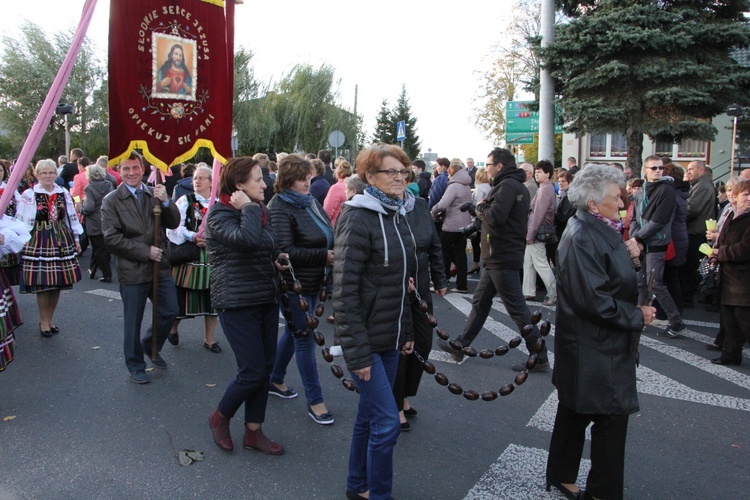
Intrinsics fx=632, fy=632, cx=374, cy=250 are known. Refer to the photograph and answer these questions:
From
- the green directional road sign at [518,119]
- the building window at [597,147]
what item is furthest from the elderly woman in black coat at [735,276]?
the building window at [597,147]

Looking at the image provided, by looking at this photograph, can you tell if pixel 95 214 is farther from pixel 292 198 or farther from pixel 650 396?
pixel 650 396

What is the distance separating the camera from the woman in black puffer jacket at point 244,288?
3.94 m

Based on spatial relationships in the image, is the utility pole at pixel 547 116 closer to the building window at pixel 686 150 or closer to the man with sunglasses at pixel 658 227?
the man with sunglasses at pixel 658 227

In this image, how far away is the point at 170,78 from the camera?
5.15 m

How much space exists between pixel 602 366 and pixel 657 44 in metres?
15.5

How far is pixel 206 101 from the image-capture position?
5.45 meters

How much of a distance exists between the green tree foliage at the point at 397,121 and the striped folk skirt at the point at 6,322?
58336 mm

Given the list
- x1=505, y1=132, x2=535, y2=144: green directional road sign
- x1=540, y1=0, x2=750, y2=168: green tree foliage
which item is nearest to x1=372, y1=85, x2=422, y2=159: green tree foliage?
x1=505, y1=132, x2=535, y2=144: green directional road sign

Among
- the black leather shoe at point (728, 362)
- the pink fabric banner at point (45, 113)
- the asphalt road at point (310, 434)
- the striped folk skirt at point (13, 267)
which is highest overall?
the pink fabric banner at point (45, 113)

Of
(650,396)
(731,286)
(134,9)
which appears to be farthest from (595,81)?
(134,9)

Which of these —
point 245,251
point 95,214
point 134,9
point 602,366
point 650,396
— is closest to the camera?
point 602,366

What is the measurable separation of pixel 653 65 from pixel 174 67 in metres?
14.6

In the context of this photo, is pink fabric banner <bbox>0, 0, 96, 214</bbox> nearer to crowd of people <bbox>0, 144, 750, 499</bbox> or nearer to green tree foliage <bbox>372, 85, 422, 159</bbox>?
crowd of people <bbox>0, 144, 750, 499</bbox>

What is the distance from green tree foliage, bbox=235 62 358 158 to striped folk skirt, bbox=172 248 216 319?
3125 cm
